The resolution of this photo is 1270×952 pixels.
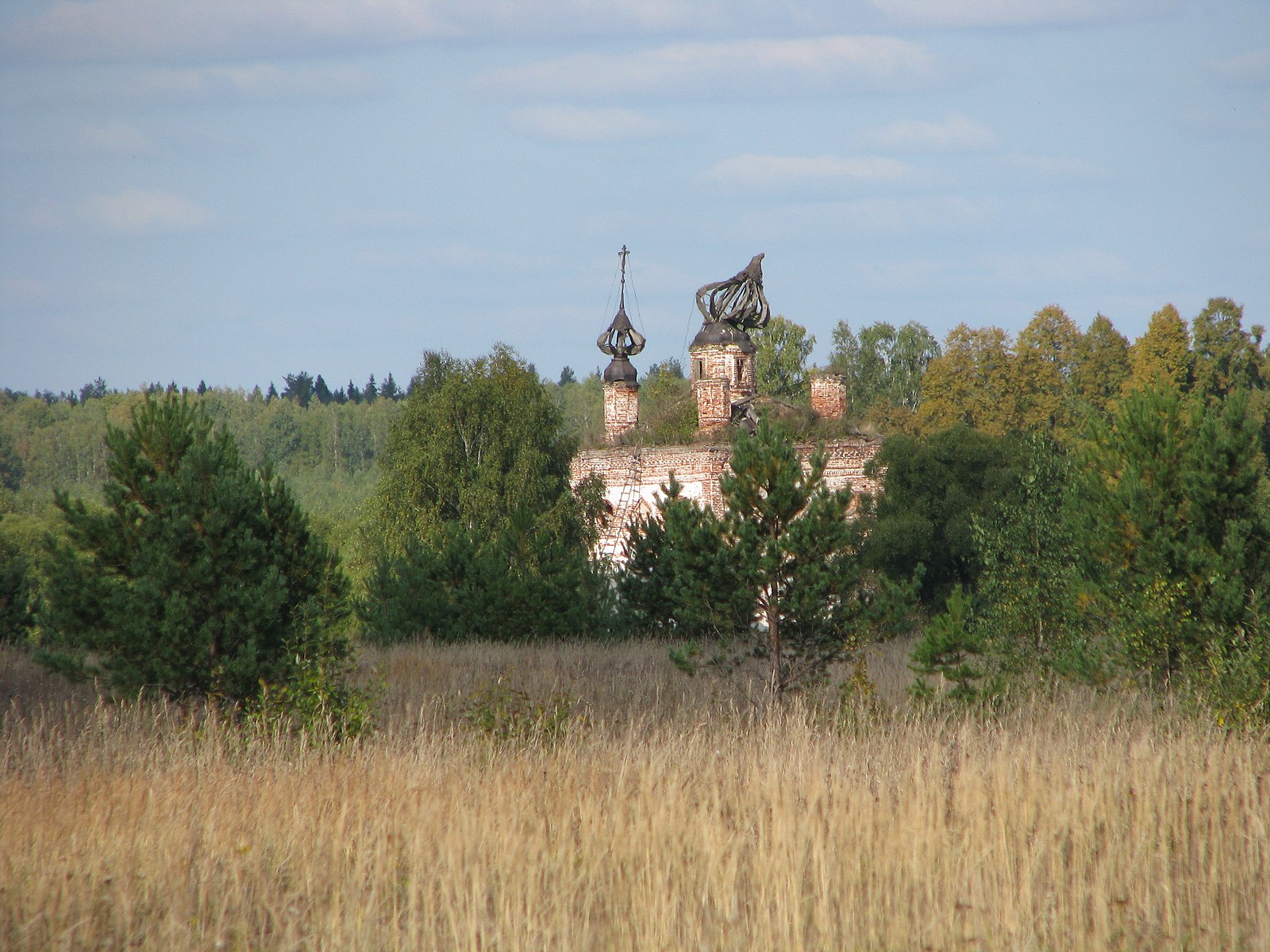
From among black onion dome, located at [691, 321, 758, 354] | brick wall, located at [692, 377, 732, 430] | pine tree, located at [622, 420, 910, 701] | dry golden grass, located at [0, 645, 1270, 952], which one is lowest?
dry golden grass, located at [0, 645, 1270, 952]

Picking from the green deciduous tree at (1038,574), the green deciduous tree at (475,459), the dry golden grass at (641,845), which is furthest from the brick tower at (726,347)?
the dry golden grass at (641,845)

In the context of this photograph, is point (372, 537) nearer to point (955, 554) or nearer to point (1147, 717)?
point (955, 554)

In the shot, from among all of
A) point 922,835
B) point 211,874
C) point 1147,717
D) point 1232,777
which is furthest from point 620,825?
point 1147,717

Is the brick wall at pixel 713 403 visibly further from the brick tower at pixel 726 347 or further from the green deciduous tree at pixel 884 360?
the green deciduous tree at pixel 884 360

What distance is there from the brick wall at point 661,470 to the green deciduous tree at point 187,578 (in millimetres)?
18449

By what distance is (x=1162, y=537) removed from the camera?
11.1 m

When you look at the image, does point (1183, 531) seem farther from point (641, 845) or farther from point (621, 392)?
point (621, 392)

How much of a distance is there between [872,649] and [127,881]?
10894 millimetres

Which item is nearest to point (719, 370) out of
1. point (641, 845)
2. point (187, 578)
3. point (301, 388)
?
point (187, 578)

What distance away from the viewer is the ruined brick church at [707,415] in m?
31.2

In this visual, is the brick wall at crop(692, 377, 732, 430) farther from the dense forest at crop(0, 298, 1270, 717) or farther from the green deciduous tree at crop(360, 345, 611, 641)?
the green deciduous tree at crop(360, 345, 611, 641)

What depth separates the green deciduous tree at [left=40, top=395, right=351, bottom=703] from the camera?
10336 mm

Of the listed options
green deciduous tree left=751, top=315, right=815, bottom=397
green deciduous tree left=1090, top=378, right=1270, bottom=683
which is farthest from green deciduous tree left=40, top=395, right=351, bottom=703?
green deciduous tree left=751, top=315, right=815, bottom=397

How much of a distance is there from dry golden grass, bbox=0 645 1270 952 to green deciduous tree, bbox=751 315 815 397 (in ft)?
171
